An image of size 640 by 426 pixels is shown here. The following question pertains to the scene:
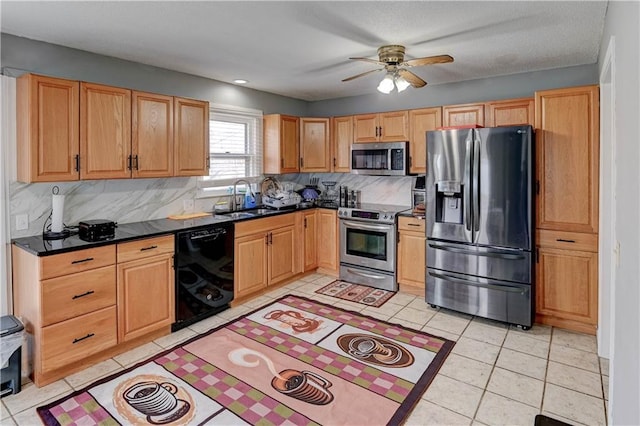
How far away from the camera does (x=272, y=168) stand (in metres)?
5.02

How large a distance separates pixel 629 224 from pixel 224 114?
13.4ft

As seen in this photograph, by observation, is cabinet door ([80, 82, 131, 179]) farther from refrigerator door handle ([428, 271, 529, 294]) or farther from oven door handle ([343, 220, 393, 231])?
refrigerator door handle ([428, 271, 529, 294])

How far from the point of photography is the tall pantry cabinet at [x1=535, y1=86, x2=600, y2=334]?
3293 millimetres

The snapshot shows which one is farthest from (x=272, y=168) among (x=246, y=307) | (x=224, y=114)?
(x=246, y=307)

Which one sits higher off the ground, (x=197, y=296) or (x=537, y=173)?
(x=537, y=173)

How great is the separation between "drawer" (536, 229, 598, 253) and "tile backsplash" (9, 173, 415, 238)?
1.77 m

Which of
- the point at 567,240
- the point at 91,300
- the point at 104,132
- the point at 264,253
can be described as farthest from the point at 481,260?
the point at 104,132

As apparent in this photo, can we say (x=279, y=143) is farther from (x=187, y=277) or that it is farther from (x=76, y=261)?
(x=76, y=261)

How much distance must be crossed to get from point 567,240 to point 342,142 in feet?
9.38

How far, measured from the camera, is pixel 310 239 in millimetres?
5121

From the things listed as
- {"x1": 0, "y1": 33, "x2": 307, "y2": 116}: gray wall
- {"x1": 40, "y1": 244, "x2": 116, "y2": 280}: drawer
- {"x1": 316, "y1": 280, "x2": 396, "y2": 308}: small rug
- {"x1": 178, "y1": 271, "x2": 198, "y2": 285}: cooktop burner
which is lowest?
{"x1": 316, "y1": 280, "x2": 396, "y2": 308}: small rug

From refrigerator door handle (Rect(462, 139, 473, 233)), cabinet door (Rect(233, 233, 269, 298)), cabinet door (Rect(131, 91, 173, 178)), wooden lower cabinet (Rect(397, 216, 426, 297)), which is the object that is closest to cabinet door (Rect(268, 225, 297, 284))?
cabinet door (Rect(233, 233, 269, 298))

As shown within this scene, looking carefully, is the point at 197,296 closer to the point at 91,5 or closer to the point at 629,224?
the point at 91,5

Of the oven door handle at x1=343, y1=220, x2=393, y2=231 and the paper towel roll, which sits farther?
the oven door handle at x1=343, y1=220, x2=393, y2=231
